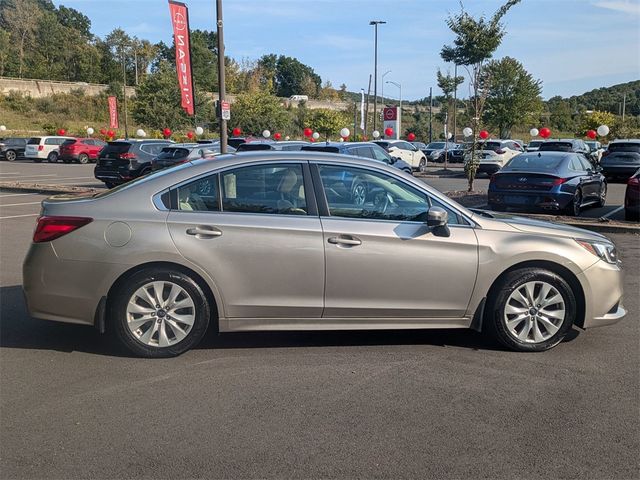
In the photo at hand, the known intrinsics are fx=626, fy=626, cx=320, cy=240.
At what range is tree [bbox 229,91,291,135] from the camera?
180 feet

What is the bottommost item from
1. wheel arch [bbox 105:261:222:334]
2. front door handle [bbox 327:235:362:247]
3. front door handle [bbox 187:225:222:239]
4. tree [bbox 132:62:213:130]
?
wheel arch [bbox 105:261:222:334]

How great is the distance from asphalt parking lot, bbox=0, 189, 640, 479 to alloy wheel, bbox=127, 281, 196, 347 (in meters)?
0.21

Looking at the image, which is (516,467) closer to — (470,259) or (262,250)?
(470,259)

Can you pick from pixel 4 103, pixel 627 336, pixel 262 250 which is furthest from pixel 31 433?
pixel 4 103

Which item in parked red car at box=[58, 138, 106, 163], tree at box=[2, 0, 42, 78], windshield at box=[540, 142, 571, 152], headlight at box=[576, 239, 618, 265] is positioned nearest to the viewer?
headlight at box=[576, 239, 618, 265]

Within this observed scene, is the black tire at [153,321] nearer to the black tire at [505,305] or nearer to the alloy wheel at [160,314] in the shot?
the alloy wheel at [160,314]

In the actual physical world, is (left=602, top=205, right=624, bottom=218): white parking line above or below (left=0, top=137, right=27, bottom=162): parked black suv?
below

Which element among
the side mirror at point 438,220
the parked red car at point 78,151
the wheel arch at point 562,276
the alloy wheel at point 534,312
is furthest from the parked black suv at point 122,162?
the parked red car at point 78,151

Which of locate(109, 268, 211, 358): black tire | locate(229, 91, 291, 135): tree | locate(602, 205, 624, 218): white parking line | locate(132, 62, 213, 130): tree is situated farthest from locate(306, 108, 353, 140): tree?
locate(109, 268, 211, 358): black tire

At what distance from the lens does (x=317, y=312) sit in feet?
16.2

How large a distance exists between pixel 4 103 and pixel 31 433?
76684 millimetres

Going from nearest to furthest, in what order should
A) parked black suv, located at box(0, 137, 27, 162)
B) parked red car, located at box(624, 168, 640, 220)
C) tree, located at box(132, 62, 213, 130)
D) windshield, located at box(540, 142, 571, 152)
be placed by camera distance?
1. parked red car, located at box(624, 168, 640, 220)
2. windshield, located at box(540, 142, 571, 152)
3. parked black suv, located at box(0, 137, 27, 162)
4. tree, located at box(132, 62, 213, 130)

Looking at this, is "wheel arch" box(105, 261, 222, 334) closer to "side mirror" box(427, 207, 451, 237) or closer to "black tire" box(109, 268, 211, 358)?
"black tire" box(109, 268, 211, 358)

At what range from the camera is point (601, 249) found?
205 inches
